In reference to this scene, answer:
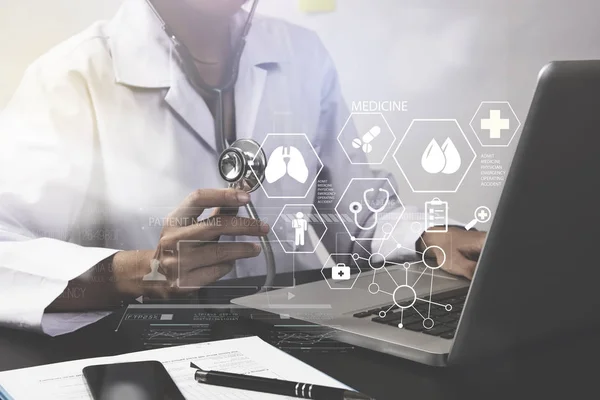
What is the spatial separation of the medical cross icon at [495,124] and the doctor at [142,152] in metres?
0.19

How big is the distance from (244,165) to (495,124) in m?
0.46

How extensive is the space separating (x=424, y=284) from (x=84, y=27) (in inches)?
29.5

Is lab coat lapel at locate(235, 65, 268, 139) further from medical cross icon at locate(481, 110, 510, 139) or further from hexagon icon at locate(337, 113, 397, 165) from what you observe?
medical cross icon at locate(481, 110, 510, 139)

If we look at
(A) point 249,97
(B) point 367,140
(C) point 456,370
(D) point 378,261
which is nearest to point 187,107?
(A) point 249,97

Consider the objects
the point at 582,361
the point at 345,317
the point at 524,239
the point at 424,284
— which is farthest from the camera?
the point at 424,284

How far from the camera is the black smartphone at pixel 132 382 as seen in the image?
1.89 feet

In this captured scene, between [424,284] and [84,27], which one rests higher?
[84,27]

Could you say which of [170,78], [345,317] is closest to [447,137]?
[345,317]

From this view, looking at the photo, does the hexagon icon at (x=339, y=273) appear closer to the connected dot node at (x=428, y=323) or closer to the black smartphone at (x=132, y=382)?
the connected dot node at (x=428, y=323)

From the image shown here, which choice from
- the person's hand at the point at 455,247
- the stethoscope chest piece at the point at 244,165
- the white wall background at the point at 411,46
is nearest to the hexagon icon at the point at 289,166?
the stethoscope chest piece at the point at 244,165

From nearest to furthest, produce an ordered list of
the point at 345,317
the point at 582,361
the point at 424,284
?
Answer: the point at 582,361, the point at 345,317, the point at 424,284

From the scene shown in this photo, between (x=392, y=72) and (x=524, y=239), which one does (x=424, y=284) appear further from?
(x=524, y=239)

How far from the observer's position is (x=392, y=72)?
3.47 ft

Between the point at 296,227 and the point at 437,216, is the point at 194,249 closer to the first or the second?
the point at 296,227
